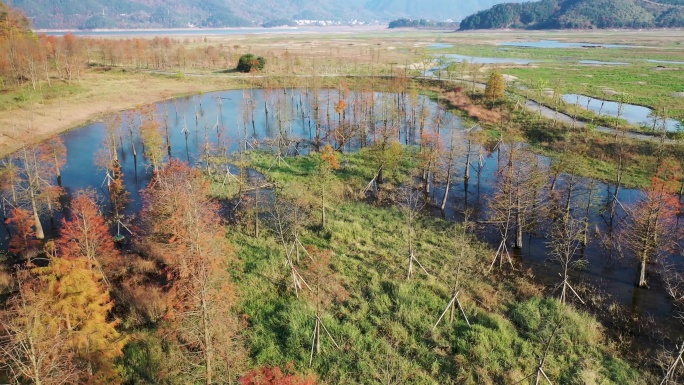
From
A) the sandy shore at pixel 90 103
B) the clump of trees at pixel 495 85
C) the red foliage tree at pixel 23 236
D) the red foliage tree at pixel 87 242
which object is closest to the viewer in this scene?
the red foliage tree at pixel 87 242

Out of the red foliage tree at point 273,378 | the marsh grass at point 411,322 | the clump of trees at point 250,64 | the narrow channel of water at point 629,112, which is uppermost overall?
the clump of trees at point 250,64

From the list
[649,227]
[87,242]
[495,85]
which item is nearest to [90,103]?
[87,242]

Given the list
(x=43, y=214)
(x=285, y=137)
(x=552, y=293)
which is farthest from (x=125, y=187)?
(x=552, y=293)

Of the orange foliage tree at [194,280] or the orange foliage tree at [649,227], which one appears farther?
the orange foliage tree at [649,227]

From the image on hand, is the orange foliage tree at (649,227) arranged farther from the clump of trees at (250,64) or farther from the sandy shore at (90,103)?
the clump of trees at (250,64)

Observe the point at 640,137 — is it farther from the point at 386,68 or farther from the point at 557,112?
the point at 386,68

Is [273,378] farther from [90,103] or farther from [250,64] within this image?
[250,64]

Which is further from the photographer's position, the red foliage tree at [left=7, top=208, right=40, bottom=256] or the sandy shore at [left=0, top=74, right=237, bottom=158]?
the sandy shore at [left=0, top=74, right=237, bottom=158]

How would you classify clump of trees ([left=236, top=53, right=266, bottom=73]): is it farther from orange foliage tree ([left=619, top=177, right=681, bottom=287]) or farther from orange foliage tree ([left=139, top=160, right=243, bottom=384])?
orange foliage tree ([left=619, top=177, right=681, bottom=287])

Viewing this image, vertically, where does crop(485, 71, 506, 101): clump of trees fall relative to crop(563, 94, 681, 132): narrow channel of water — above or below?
above

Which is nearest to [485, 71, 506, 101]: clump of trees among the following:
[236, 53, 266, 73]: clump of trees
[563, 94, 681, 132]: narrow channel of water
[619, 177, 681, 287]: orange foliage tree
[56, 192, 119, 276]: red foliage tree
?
[563, 94, 681, 132]: narrow channel of water

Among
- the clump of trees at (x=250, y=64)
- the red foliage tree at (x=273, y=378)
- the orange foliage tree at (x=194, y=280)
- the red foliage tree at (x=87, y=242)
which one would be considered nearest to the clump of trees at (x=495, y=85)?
the orange foliage tree at (x=194, y=280)
